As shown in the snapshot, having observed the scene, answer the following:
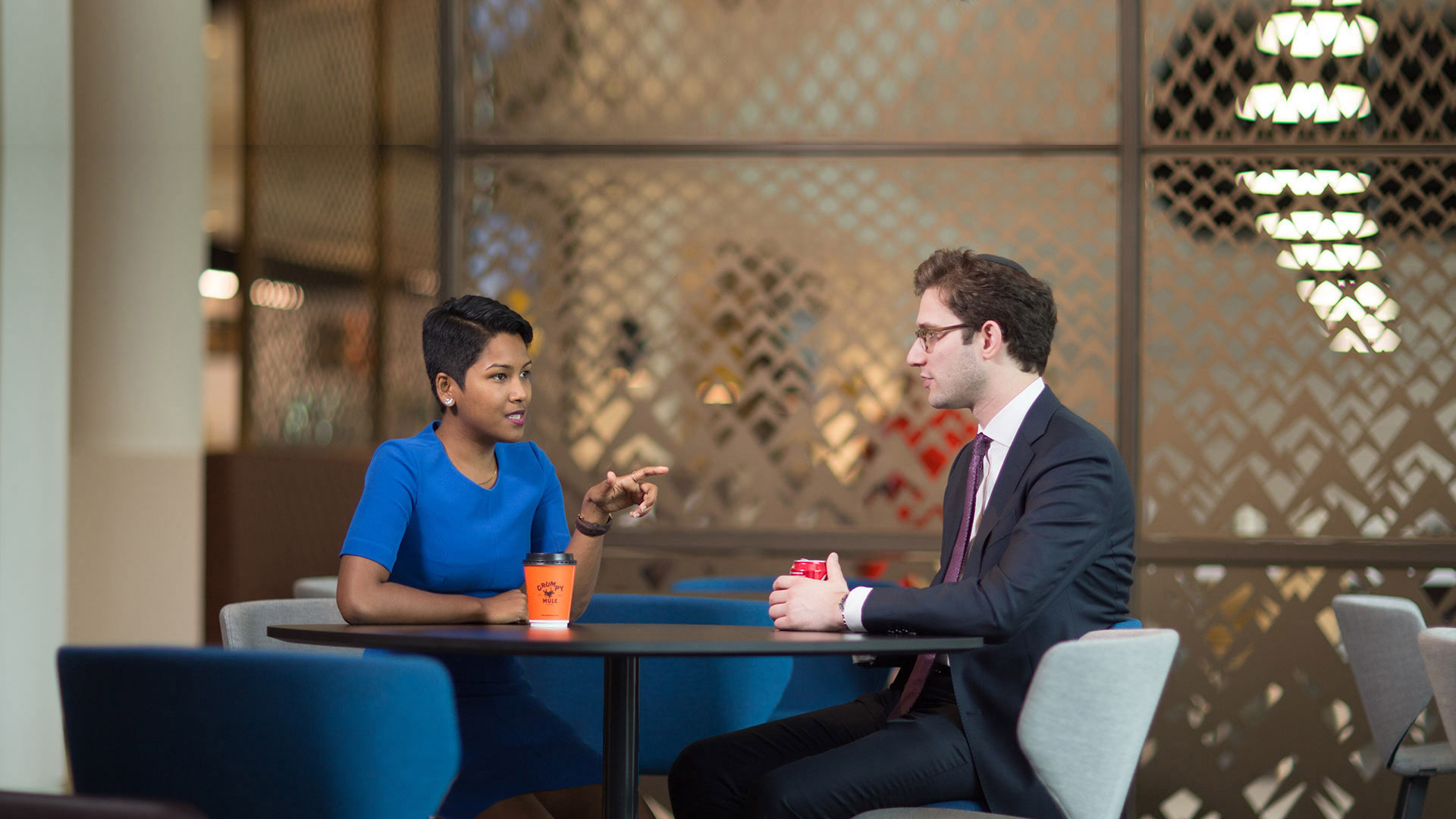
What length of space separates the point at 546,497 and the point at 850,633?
0.58 m

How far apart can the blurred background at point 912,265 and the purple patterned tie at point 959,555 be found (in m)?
1.83

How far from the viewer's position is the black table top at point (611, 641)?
1337mm

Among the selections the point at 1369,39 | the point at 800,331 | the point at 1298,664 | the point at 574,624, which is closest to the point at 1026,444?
the point at 574,624

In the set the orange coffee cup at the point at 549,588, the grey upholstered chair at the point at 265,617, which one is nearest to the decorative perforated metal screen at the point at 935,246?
the grey upholstered chair at the point at 265,617

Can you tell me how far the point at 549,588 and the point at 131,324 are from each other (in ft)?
7.02

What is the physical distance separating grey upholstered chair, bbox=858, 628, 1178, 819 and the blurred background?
2.20 m

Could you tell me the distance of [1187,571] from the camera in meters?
3.81

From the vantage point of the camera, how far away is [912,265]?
12.9 feet

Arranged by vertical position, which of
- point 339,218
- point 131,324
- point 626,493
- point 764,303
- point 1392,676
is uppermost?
point 339,218

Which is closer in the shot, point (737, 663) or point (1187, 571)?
point (737, 663)

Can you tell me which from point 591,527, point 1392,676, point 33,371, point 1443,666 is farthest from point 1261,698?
point 33,371

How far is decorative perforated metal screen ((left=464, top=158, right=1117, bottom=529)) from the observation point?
3.90 meters

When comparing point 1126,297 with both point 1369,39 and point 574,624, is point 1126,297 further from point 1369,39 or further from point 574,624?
point 574,624

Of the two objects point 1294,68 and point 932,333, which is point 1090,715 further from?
point 1294,68
